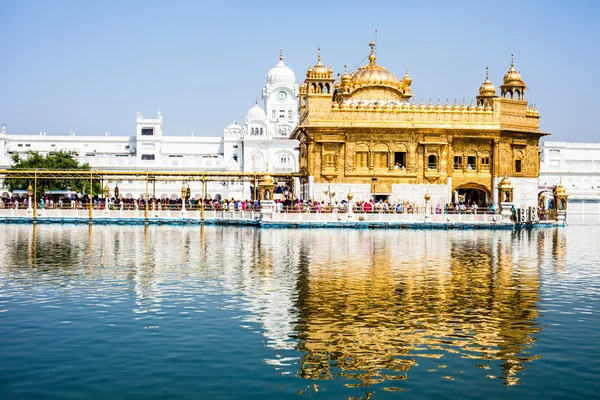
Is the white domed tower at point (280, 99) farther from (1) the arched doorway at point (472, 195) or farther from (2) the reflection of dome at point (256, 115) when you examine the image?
(1) the arched doorway at point (472, 195)

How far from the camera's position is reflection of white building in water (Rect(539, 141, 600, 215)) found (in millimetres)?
84188

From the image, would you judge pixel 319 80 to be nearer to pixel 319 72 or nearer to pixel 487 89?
→ pixel 319 72

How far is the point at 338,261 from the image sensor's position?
2066 centimetres

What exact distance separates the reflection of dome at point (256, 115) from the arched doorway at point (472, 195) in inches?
1778

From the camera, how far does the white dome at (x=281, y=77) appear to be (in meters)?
100

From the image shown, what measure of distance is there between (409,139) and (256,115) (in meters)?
50.1

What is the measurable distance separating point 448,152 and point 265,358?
121 ft

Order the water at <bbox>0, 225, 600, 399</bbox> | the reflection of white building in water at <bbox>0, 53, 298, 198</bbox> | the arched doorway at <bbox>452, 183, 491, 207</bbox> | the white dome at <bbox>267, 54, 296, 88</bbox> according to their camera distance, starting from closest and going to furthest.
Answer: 1. the water at <bbox>0, 225, 600, 399</bbox>
2. the arched doorway at <bbox>452, 183, 491, 207</bbox>
3. the reflection of white building in water at <bbox>0, 53, 298, 198</bbox>
4. the white dome at <bbox>267, 54, 296, 88</bbox>

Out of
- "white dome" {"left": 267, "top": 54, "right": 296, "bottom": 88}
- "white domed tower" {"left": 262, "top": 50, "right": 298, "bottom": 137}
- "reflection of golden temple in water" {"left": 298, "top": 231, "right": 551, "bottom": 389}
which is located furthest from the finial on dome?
"white dome" {"left": 267, "top": 54, "right": 296, "bottom": 88}

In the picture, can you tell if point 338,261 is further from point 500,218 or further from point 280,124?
point 280,124

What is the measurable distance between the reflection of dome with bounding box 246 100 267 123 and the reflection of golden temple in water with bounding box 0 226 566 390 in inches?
2467

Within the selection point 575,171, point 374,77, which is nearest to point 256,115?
point 575,171

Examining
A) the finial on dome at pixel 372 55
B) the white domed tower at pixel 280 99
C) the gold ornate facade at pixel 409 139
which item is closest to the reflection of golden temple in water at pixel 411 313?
the gold ornate facade at pixel 409 139

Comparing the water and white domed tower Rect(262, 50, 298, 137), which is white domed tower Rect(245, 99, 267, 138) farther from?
the water
